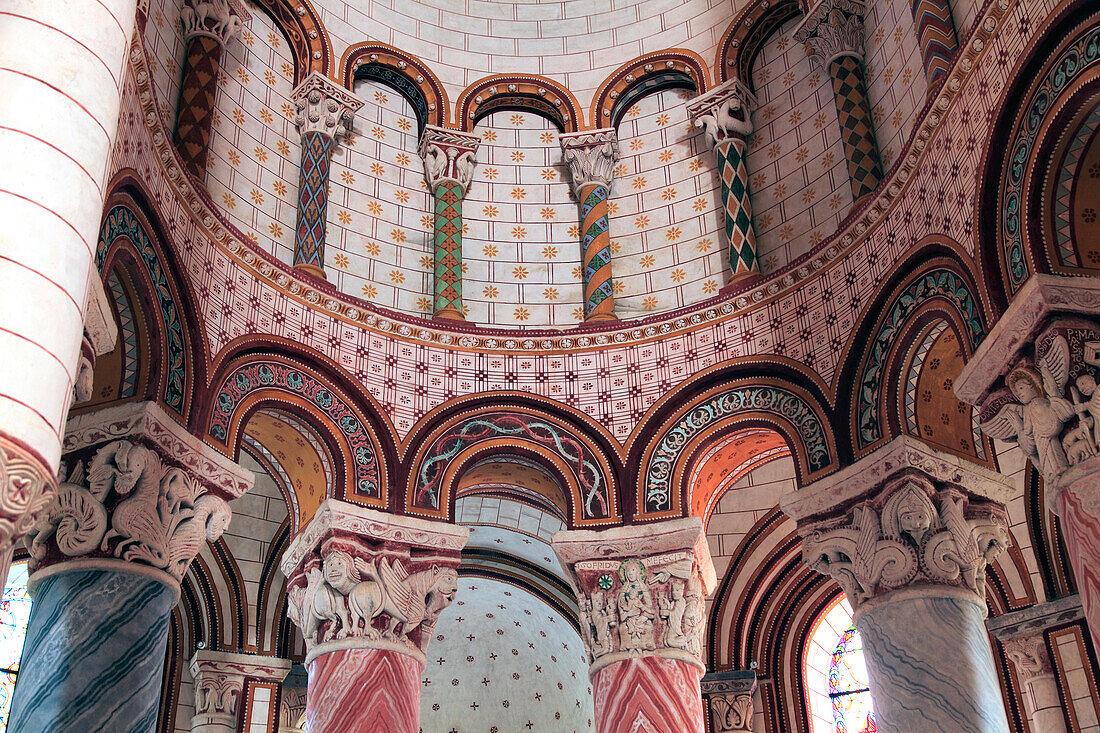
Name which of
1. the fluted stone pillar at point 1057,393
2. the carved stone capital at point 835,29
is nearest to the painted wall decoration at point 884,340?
the fluted stone pillar at point 1057,393

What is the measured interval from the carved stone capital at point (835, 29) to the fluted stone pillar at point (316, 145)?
4.94 meters

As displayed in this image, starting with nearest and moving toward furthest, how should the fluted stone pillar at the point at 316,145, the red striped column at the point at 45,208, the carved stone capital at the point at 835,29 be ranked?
the red striped column at the point at 45,208
the fluted stone pillar at the point at 316,145
the carved stone capital at the point at 835,29

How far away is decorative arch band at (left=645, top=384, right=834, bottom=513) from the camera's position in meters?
9.76

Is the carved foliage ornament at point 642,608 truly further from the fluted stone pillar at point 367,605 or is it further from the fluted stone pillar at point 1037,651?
the fluted stone pillar at point 1037,651

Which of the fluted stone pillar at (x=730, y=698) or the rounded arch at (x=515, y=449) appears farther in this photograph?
the fluted stone pillar at (x=730, y=698)

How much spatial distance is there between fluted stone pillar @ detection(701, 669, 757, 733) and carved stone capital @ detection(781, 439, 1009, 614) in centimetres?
444

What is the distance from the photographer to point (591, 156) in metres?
12.3

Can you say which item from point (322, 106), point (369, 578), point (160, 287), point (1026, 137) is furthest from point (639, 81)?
point (369, 578)

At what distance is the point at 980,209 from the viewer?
25.9 ft

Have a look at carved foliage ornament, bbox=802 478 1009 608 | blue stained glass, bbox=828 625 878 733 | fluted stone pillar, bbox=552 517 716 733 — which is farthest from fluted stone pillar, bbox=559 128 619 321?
blue stained glass, bbox=828 625 878 733

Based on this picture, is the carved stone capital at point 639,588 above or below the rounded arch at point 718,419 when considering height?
below

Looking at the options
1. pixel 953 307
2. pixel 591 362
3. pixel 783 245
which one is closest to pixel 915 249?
pixel 953 307

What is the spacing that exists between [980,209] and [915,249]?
1.02 meters

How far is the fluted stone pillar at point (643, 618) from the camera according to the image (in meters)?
9.25
